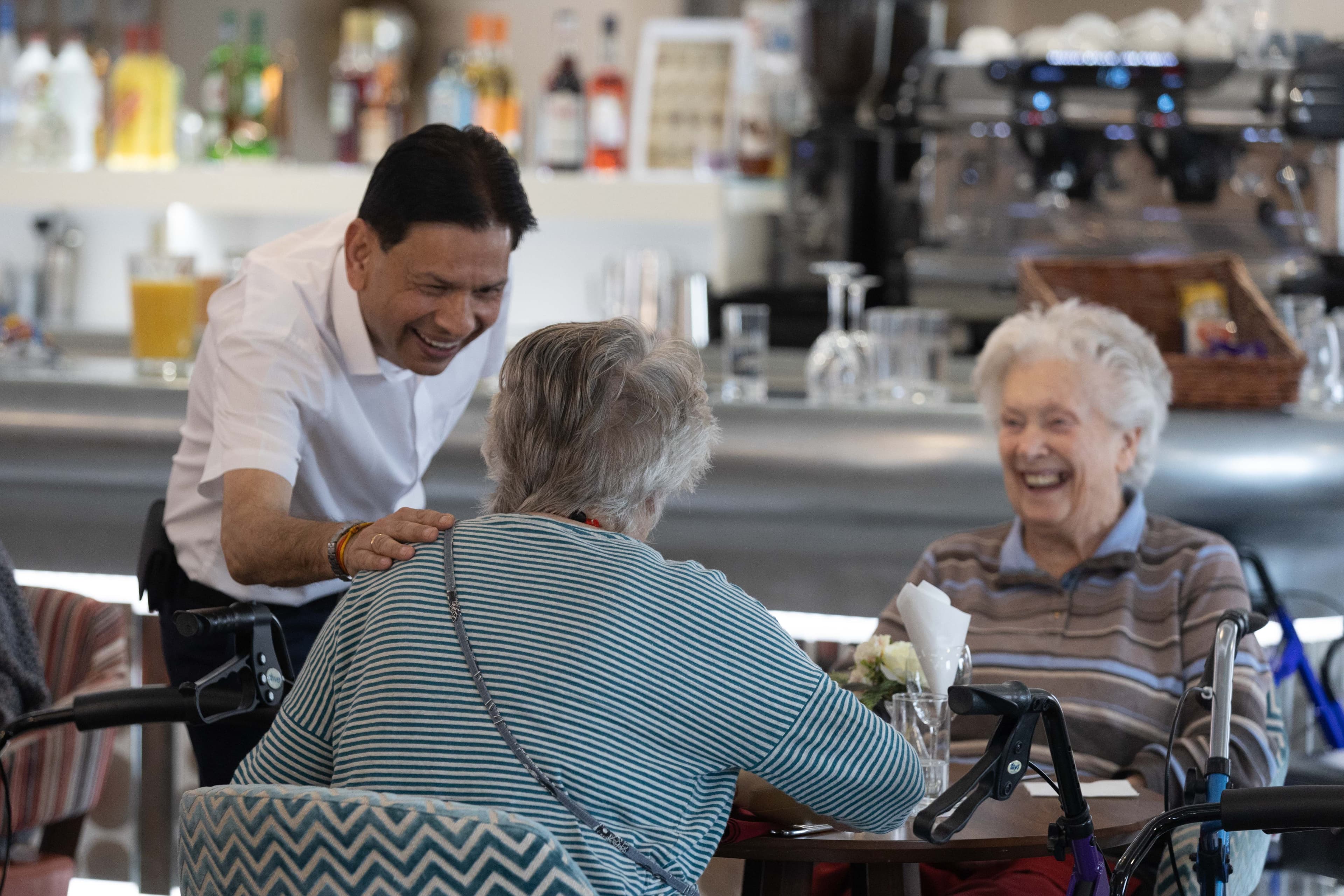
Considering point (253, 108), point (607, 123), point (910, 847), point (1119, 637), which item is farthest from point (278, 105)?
point (910, 847)

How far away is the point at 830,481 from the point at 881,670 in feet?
3.54

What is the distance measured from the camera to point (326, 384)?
79.2 inches

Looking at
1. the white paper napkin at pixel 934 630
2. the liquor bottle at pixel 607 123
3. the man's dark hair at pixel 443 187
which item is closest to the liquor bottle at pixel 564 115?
the liquor bottle at pixel 607 123

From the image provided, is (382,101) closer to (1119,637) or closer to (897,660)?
(1119,637)

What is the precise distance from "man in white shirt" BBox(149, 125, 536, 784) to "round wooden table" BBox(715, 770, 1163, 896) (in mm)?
554

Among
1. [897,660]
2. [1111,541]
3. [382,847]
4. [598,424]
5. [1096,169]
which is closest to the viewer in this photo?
[382,847]

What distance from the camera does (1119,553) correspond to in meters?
2.27

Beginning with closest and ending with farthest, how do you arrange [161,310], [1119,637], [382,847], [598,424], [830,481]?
[382,847]
[598,424]
[1119,637]
[830,481]
[161,310]

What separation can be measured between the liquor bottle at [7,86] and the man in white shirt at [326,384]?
9.03 ft

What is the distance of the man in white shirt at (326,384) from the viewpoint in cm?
183

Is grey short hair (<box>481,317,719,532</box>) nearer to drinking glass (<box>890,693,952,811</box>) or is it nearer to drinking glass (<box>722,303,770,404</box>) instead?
drinking glass (<box>890,693,952,811</box>)

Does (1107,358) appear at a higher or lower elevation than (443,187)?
lower

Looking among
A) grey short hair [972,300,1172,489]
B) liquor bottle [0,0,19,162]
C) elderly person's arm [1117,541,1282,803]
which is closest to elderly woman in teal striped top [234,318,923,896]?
elderly person's arm [1117,541,1282,803]

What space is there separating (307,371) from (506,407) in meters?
0.59
